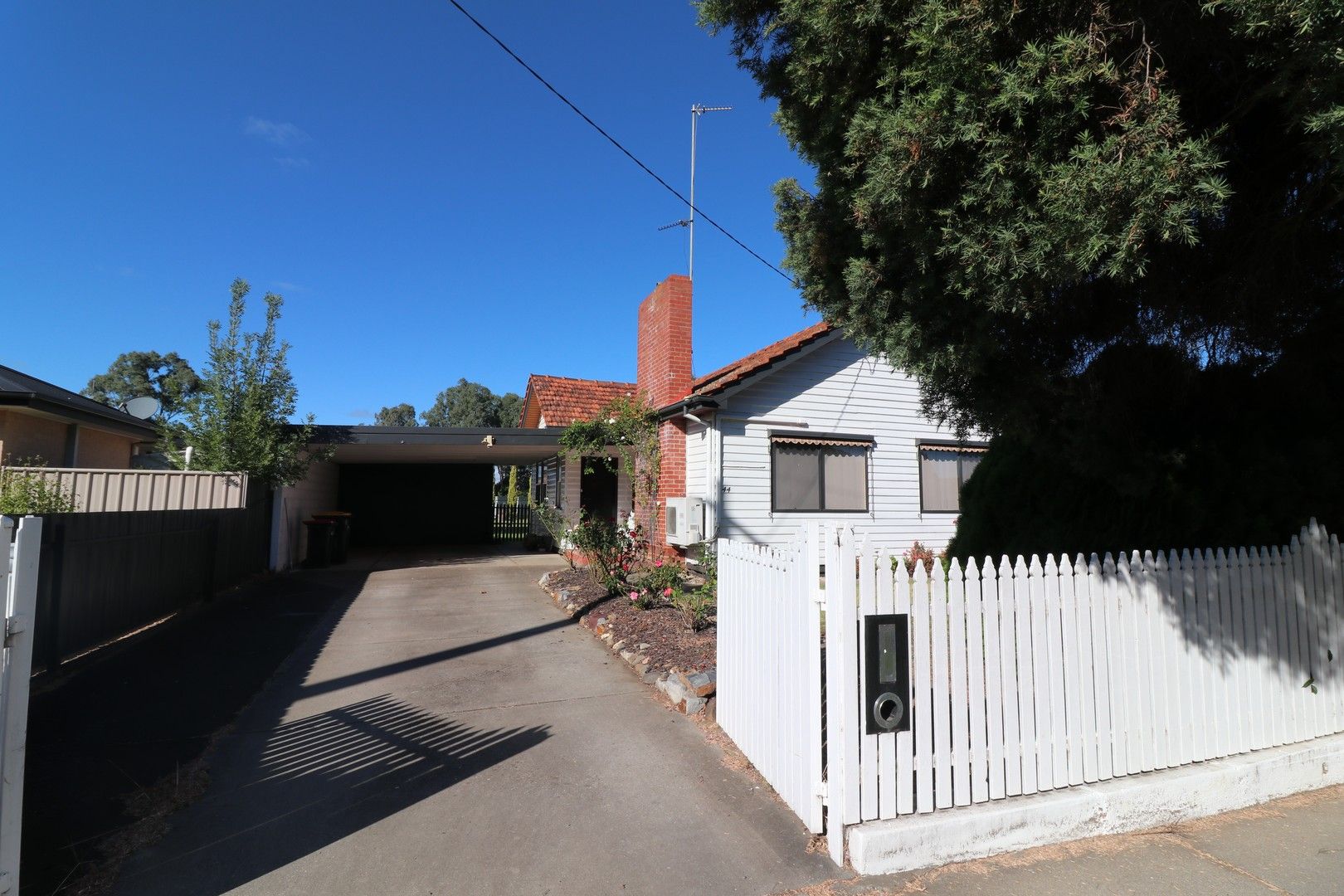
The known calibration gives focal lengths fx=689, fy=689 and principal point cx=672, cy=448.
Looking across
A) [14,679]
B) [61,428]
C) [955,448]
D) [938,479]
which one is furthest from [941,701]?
[61,428]

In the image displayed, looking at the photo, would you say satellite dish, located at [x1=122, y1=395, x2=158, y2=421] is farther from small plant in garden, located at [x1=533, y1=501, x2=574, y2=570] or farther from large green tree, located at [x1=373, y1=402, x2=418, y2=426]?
large green tree, located at [x1=373, y1=402, x2=418, y2=426]

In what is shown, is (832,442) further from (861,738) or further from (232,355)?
(232,355)

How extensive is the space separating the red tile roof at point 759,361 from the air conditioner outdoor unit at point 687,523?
1701 mm

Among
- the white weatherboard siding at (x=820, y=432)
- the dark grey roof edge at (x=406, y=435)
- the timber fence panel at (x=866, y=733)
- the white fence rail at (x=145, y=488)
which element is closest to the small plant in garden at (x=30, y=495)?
the white fence rail at (x=145, y=488)

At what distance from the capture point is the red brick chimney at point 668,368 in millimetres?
11484

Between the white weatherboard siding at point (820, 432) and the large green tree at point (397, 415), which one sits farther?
the large green tree at point (397, 415)

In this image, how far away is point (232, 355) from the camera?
A: 11867 millimetres

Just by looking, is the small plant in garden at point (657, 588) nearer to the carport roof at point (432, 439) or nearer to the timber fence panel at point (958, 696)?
the timber fence panel at point (958, 696)

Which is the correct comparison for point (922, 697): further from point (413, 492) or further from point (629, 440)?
point (413, 492)

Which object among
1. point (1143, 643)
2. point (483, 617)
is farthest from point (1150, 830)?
point (483, 617)

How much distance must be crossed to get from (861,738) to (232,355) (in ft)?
40.7

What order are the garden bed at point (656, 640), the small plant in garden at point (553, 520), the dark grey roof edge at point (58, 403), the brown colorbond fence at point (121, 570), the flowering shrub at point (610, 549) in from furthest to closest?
the small plant in garden at point (553, 520), the dark grey roof edge at point (58, 403), the flowering shrub at point (610, 549), the brown colorbond fence at point (121, 570), the garden bed at point (656, 640)

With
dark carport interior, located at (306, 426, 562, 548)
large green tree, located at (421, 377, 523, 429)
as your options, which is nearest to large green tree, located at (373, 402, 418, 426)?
large green tree, located at (421, 377, 523, 429)

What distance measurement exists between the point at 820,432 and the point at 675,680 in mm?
6783
